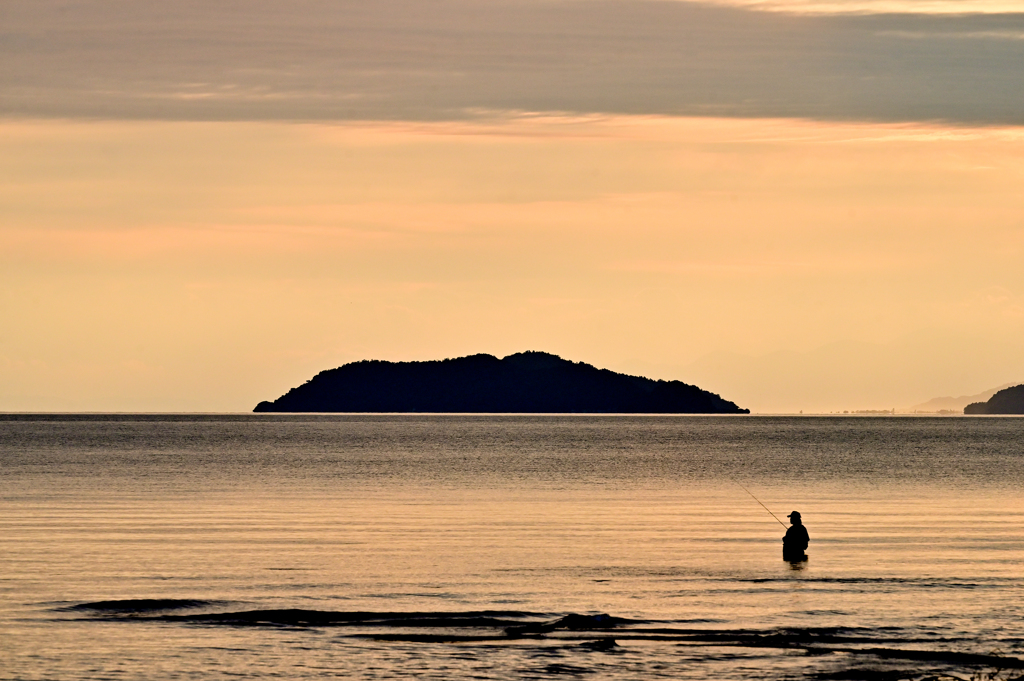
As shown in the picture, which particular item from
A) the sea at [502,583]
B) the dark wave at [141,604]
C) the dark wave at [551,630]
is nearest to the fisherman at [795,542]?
the sea at [502,583]

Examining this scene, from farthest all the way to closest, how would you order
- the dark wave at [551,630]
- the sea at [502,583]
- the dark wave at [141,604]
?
the dark wave at [141,604], the dark wave at [551,630], the sea at [502,583]

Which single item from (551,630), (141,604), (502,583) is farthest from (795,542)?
(141,604)

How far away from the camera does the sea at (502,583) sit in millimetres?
26719

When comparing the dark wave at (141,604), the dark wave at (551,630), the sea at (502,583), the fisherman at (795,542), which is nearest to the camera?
the sea at (502,583)

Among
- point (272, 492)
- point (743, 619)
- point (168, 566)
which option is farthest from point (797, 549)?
point (272, 492)

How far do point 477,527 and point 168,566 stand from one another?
17.0 m

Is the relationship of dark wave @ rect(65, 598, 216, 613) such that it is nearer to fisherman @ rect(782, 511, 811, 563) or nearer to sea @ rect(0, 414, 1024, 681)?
sea @ rect(0, 414, 1024, 681)

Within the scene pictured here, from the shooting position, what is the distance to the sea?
87.7 feet

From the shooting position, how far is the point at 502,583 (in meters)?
37.1

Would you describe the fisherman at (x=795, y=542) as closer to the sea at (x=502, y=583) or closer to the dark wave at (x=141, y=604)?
the sea at (x=502, y=583)

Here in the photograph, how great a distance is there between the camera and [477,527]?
54938 millimetres

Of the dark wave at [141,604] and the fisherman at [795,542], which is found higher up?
the fisherman at [795,542]

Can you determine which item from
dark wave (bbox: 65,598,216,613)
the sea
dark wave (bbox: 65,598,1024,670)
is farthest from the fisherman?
dark wave (bbox: 65,598,216,613)

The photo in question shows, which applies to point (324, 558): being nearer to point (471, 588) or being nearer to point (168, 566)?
point (168, 566)
